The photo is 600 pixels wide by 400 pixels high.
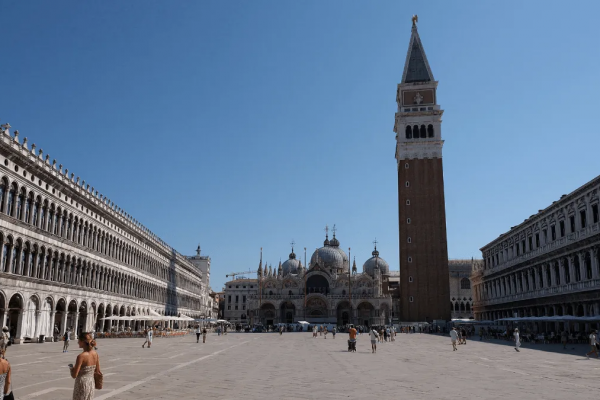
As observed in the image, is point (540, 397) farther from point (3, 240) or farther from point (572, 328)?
point (572, 328)

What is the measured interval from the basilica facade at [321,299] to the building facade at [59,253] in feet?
113

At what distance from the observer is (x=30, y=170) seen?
35.0 meters

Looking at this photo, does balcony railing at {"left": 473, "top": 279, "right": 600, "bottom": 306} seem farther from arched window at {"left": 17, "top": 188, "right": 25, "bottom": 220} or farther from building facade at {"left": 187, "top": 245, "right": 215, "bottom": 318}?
building facade at {"left": 187, "top": 245, "right": 215, "bottom": 318}

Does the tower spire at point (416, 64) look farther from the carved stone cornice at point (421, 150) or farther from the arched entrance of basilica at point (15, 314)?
the arched entrance of basilica at point (15, 314)

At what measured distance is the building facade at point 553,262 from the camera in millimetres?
38469

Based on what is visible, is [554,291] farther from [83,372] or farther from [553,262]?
[83,372]

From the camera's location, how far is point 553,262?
149 ft

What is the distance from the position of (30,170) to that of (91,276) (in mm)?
14738

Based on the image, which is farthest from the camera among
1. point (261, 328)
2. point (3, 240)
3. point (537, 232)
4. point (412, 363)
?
point (261, 328)

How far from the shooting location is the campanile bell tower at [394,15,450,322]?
7019 cm

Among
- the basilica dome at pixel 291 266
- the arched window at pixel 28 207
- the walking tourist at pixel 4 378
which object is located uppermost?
the basilica dome at pixel 291 266

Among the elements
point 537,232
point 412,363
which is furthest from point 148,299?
point 412,363

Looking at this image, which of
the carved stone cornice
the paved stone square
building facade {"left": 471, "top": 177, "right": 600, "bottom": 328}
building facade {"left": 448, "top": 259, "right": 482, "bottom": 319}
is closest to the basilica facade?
building facade {"left": 448, "top": 259, "right": 482, "bottom": 319}

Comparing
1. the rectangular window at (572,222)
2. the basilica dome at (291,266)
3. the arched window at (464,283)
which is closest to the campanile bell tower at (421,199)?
the rectangular window at (572,222)
